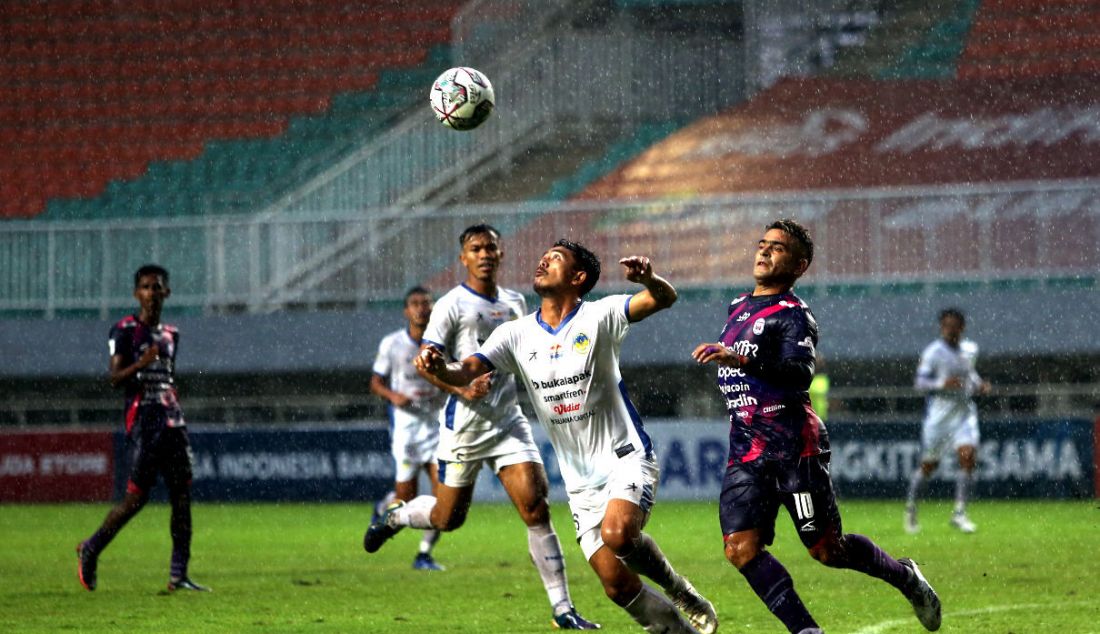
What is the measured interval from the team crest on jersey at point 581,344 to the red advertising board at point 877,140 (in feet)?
51.6

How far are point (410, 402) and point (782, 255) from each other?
6.75 meters

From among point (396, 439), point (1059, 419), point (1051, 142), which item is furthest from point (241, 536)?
point (1051, 142)

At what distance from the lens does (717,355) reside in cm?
630

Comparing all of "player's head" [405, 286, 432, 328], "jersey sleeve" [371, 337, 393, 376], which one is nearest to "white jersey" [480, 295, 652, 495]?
"player's head" [405, 286, 432, 328]

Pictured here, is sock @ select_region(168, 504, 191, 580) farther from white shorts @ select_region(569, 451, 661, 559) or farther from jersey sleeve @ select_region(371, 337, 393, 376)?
white shorts @ select_region(569, 451, 661, 559)

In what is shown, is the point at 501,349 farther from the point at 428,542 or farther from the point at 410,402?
the point at 410,402

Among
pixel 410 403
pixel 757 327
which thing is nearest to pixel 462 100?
pixel 410 403

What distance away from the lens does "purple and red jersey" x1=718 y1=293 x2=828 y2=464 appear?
6.80 meters

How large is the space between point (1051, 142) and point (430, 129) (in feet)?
29.0

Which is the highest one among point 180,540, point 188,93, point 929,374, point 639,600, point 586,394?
point 188,93

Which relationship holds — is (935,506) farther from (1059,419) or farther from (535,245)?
(535,245)

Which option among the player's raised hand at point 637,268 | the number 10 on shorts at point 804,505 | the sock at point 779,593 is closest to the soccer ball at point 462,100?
the player's raised hand at point 637,268

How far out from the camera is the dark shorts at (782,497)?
680 cm

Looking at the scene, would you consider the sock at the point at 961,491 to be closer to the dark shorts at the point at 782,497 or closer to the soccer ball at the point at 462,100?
the soccer ball at the point at 462,100
